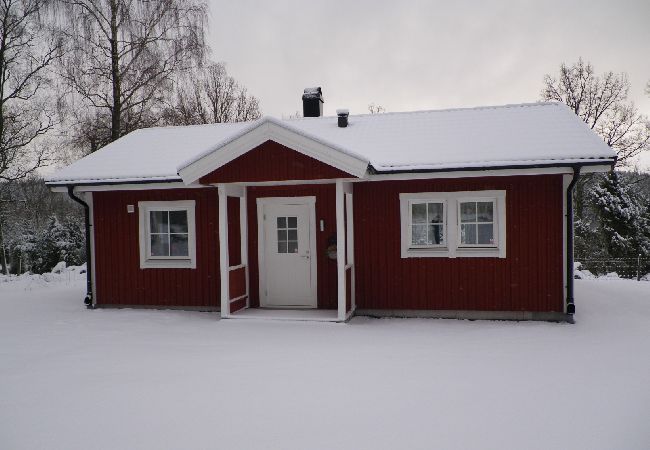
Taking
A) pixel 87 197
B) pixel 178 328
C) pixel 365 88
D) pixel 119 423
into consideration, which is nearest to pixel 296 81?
pixel 365 88

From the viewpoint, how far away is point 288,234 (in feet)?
32.3

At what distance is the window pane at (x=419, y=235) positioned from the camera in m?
9.27

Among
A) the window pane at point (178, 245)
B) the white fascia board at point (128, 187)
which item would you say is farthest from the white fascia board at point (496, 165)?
the window pane at point (178, 245)

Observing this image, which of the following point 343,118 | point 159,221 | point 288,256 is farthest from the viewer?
point 343,118

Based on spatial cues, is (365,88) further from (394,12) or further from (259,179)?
(259,179)

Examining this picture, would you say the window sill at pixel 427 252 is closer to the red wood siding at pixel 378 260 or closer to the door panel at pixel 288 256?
the red wood siding at pixel 378 260

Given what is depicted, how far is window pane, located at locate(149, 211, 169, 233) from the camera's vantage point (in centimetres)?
1039

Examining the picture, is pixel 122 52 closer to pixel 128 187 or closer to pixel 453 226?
pixel 128 187

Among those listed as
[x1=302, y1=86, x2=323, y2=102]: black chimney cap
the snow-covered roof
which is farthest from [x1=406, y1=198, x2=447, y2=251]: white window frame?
[x1=302, y1=86, x2=323, y2=102]: black chimney cap

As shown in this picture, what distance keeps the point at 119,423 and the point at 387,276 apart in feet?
18.6

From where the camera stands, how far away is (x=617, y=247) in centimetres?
2212

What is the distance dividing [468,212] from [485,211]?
0.29 m

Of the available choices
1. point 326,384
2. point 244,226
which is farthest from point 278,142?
point 326,384

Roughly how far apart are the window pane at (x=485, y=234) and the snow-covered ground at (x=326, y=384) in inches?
55.7
